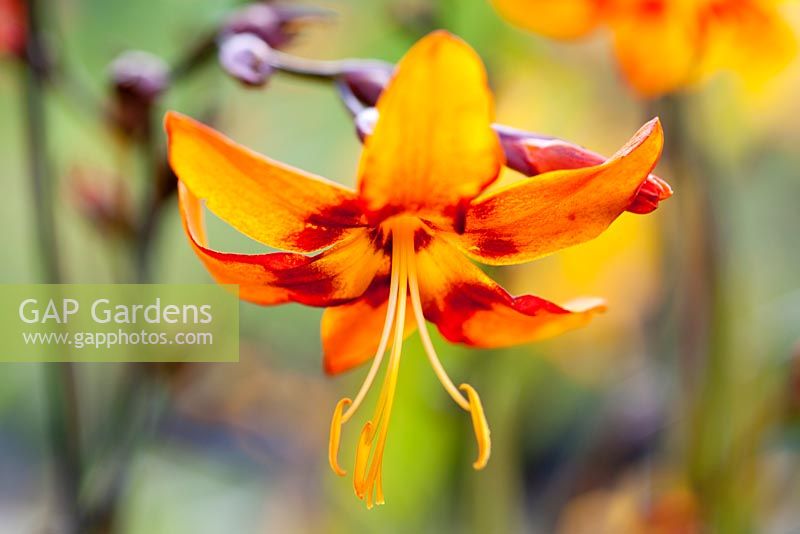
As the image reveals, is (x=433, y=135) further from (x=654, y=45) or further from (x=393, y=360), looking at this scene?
(x=654, y=45)

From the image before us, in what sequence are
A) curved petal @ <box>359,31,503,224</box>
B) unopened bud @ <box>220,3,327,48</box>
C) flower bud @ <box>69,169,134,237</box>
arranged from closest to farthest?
curved petal @ <box>359,31,503,224</box>
unopened bud @ <box>220,3,327,48</box>
flower bud @ <box>69,169,134,237</box>

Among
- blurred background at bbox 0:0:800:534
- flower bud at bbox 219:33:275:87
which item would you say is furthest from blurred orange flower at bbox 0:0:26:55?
flower bud at bbox 219:33:275:87

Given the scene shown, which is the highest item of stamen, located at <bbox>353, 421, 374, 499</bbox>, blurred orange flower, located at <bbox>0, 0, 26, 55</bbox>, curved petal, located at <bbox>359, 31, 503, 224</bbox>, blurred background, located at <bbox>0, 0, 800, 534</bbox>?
curved petal, located at <bbox>359, 31, 503, 224</bbox>

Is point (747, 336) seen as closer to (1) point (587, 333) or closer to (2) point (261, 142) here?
(1) point (587, 333)

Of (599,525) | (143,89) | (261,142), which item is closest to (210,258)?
(143,89)

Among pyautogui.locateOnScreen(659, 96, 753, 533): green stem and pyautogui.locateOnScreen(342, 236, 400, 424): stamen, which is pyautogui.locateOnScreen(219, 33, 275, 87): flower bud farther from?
pyautogui.locateOnScreen(659, 96, 753, 533): green stem

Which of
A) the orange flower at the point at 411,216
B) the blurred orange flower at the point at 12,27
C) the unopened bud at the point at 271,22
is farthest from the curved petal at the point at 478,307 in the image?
the blurred orange flower at the point at 12,27

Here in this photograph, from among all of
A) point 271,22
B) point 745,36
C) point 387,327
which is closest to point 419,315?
point 387,327
